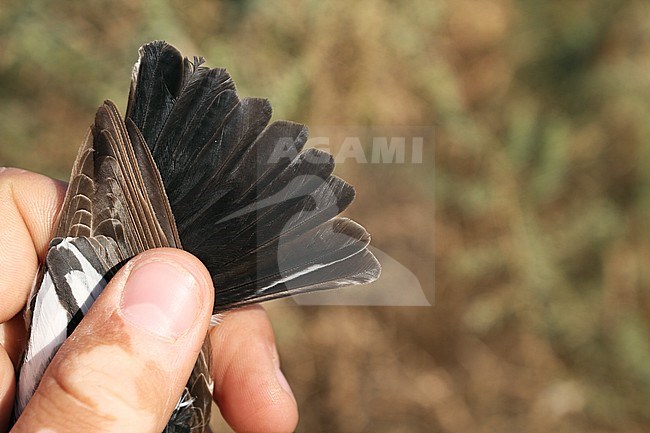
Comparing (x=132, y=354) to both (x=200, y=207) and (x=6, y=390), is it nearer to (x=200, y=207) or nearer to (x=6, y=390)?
(x=200, y=207)

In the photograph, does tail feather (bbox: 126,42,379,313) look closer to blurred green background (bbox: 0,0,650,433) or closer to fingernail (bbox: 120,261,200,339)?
fingernail (bbox: 120,261,200,339)

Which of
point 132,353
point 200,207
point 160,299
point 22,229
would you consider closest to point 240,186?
point 200,207

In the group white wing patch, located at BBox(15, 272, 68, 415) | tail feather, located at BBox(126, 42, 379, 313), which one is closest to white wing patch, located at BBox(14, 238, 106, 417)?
white wing patch, located at BBox(15, 272, 68, 415)

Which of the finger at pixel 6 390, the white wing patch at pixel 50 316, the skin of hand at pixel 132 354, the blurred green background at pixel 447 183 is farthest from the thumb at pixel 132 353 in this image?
the blurred green background at pixel 447 183

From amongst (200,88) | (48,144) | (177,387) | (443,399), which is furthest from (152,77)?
(443,399)

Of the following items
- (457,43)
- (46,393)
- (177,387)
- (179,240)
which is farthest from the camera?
(457,43)

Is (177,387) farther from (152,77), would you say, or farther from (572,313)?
(572,313)
